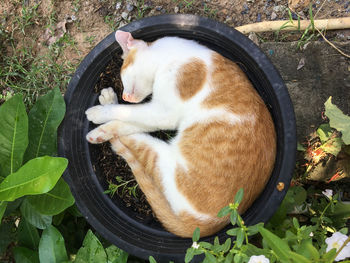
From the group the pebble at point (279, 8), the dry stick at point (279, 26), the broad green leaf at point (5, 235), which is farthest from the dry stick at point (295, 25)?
the broad green leaf at point (5, 235)

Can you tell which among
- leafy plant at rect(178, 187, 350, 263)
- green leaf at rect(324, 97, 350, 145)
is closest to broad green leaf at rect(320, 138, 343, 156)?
green leaf at rect(324, 97, 350, 145)

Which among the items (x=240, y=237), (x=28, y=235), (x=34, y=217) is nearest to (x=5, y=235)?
(x=28, y=235)

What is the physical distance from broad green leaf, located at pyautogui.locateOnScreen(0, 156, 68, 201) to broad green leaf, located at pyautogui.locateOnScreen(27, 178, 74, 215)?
0.24 m

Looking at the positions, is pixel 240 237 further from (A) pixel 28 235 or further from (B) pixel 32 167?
(A) pixel 28 235

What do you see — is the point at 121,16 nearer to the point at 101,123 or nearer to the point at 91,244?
the point at 101,123

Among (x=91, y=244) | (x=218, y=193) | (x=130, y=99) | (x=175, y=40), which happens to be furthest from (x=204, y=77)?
(x=91, y=244)

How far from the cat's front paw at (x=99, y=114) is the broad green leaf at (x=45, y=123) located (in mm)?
197

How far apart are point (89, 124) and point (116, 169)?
1.03 feet

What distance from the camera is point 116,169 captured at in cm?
208

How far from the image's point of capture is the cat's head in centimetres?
183

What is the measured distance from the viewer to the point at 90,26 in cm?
240

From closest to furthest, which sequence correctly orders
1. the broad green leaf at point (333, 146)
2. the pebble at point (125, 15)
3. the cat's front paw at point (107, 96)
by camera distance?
1. the broad green leaf at point (333, 146)
2. the cat's front paw at point (107, 96)
3. the pebble at point (125, 15)

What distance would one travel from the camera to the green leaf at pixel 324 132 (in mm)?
1930

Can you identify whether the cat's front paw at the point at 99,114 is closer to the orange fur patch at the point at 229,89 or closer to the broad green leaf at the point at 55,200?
the broad green leaf at the point at 55,200
